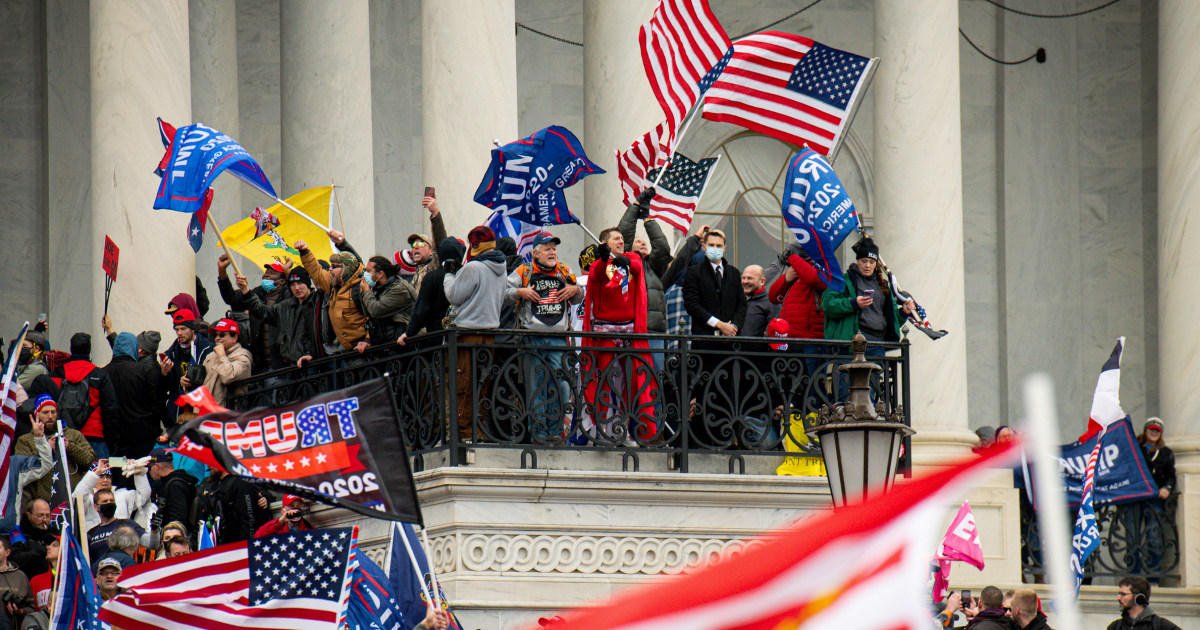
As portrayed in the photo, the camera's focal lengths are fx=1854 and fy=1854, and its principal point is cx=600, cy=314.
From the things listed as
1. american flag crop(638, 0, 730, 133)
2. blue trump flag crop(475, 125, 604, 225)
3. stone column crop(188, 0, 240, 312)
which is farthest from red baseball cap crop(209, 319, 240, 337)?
stone column crop(188, 0, 240, 312)

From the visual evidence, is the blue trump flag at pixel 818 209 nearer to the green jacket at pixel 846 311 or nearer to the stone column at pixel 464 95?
the green jacket at pixel 846 311

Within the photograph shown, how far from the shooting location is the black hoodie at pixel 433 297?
47.1 feet

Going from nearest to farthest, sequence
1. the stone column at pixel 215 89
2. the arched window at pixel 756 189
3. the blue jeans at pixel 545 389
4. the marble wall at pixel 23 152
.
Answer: the blue jeans at pixel 545 389 < the stone column at pixel 215 89 < the marble wall at pixel 23 152 < the arched window at pixel 756 189

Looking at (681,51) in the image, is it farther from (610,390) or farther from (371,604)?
(371,604)

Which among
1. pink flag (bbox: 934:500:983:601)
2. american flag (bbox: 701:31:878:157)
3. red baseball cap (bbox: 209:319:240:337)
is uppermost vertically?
american flag (bbox: 701:31:878:157)

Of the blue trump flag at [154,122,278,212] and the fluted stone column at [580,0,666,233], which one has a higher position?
the fluted stone column at [580,0,666,233]

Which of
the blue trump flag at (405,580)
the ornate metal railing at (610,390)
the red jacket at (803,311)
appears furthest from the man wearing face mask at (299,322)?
the red jacket at (803,311)

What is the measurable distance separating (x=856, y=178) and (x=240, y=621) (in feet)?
59.9

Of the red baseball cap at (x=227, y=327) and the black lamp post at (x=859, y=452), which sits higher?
the red baseball cap at (x=227, y=327)

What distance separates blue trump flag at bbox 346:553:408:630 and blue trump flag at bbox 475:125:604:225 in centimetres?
514

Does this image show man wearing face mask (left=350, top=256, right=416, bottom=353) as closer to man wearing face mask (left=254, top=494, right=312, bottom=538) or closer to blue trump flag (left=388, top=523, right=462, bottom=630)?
man wearing face mask (left=254, top=494, right=312, bottom=538)

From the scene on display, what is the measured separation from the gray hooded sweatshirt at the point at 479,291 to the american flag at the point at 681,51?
7.49ft

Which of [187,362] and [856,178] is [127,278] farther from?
[856,178]

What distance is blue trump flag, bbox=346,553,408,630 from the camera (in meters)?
11.2
